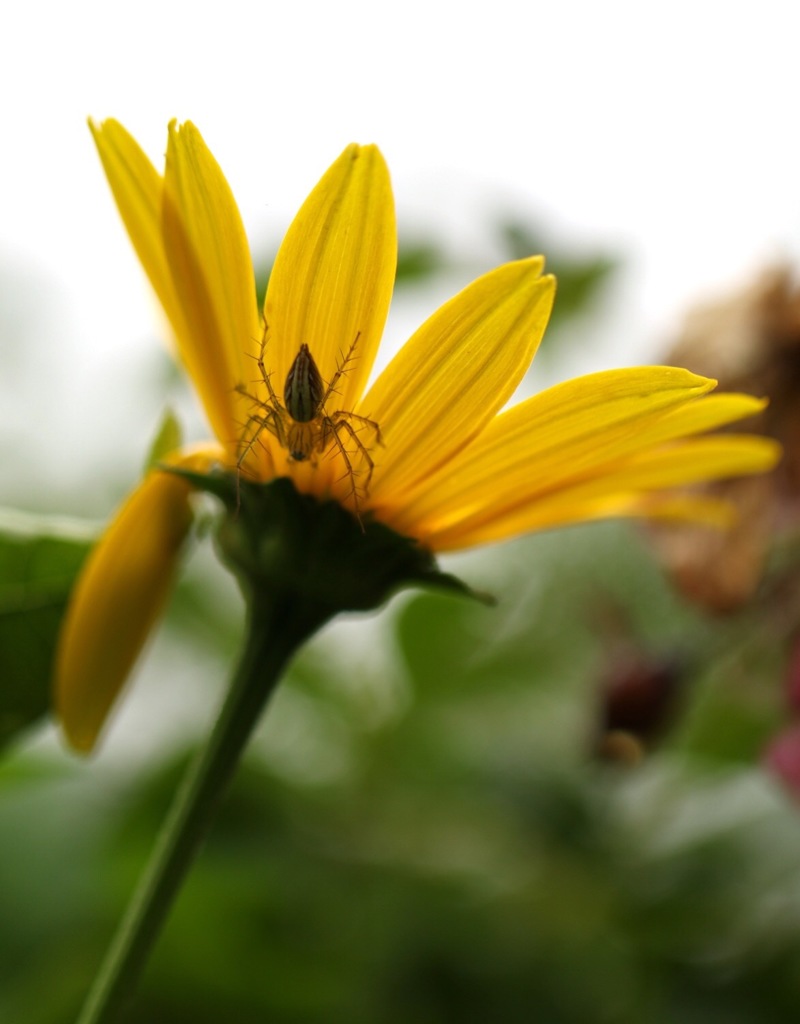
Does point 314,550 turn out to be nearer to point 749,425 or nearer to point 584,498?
point 584,498

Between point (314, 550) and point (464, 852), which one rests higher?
point (314, 550)

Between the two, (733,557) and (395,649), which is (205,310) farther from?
(395,649)

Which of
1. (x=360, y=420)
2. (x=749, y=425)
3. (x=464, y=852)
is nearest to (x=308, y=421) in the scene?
(x=360, y=420)

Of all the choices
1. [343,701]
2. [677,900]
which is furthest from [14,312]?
[677,900]

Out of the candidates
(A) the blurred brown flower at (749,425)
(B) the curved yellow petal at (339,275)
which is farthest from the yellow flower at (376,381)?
(A) the blurred brown flower at (749,425)

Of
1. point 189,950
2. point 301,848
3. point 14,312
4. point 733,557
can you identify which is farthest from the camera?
point 14,312
